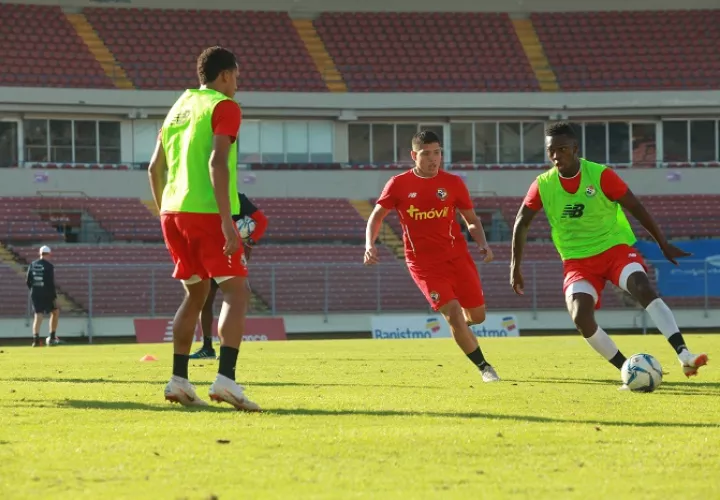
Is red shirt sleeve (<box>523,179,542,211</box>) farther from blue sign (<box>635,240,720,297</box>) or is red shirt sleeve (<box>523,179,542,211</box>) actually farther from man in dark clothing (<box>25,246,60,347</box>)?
blue sign (<box>635,240,720,297</box>)

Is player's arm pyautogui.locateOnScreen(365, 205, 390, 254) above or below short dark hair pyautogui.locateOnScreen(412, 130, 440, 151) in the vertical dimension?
below

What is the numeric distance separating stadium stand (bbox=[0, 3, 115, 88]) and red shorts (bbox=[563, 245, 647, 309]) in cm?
3029

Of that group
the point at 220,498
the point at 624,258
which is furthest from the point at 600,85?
the point at 220,498

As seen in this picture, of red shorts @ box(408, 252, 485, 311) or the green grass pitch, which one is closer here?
the green grass pitch

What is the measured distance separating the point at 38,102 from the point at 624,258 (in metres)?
30.4

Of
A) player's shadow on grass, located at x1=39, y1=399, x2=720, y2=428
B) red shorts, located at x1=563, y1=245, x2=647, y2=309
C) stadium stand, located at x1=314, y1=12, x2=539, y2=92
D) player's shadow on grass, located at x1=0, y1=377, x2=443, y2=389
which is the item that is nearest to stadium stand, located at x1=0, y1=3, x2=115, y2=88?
stadium stand, located at x1=314, y1=12, x2=539, y2=92

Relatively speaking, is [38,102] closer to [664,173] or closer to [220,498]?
[664,173]

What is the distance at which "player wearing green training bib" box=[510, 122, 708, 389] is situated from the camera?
9805 mm

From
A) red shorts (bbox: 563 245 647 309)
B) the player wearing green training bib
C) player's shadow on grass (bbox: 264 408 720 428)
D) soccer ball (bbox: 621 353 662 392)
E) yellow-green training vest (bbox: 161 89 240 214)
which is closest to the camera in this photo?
player's shadow on grass (bbox: 264 408 720 428)

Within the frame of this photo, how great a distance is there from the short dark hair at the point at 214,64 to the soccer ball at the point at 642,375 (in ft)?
11.9

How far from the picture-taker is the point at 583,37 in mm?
42531

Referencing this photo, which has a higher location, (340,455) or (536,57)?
(536,57)

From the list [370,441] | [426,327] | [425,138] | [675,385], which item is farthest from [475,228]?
[426,327]

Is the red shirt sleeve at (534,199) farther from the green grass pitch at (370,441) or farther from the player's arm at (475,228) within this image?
the green grass pitch at (370,441)
